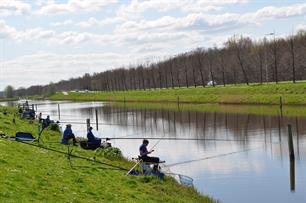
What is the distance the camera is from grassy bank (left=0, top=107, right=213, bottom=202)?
14097mm

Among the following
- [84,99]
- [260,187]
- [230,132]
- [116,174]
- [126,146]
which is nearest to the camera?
[116,174]

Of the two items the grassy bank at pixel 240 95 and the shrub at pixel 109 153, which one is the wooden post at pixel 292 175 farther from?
the grassy bank at pixel 240 95

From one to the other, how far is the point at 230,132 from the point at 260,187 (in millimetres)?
21518

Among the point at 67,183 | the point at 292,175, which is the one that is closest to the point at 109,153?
the point at 292,175

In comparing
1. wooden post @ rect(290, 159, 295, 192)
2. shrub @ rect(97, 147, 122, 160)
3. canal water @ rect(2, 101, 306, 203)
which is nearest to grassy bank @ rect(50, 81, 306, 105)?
canal water @ rect(2, 101, 306, 203)

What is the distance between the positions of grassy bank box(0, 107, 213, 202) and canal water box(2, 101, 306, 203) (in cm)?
299

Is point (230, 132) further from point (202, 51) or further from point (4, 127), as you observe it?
point (202, 51)

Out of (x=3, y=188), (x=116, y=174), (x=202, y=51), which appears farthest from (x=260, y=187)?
(x=202, y=51)

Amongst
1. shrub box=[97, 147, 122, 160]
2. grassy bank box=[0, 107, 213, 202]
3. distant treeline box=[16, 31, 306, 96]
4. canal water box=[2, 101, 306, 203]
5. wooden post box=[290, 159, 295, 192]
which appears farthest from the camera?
distant treeline box=[16, 31, 306, 96]

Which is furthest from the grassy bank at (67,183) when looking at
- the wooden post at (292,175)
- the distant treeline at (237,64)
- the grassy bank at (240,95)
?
the distant treeline at (237,64)

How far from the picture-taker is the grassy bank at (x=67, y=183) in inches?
555

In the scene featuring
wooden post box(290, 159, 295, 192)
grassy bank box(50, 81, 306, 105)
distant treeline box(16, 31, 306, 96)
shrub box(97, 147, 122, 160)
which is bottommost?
wooden post box(290, 159, 295, 192)

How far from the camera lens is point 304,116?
51000 millimetres

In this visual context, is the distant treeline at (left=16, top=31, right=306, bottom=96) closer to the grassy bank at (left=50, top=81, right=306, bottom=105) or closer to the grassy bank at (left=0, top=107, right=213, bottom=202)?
the grassy bank at (left=50, top=81, right=306, bottom=105)
